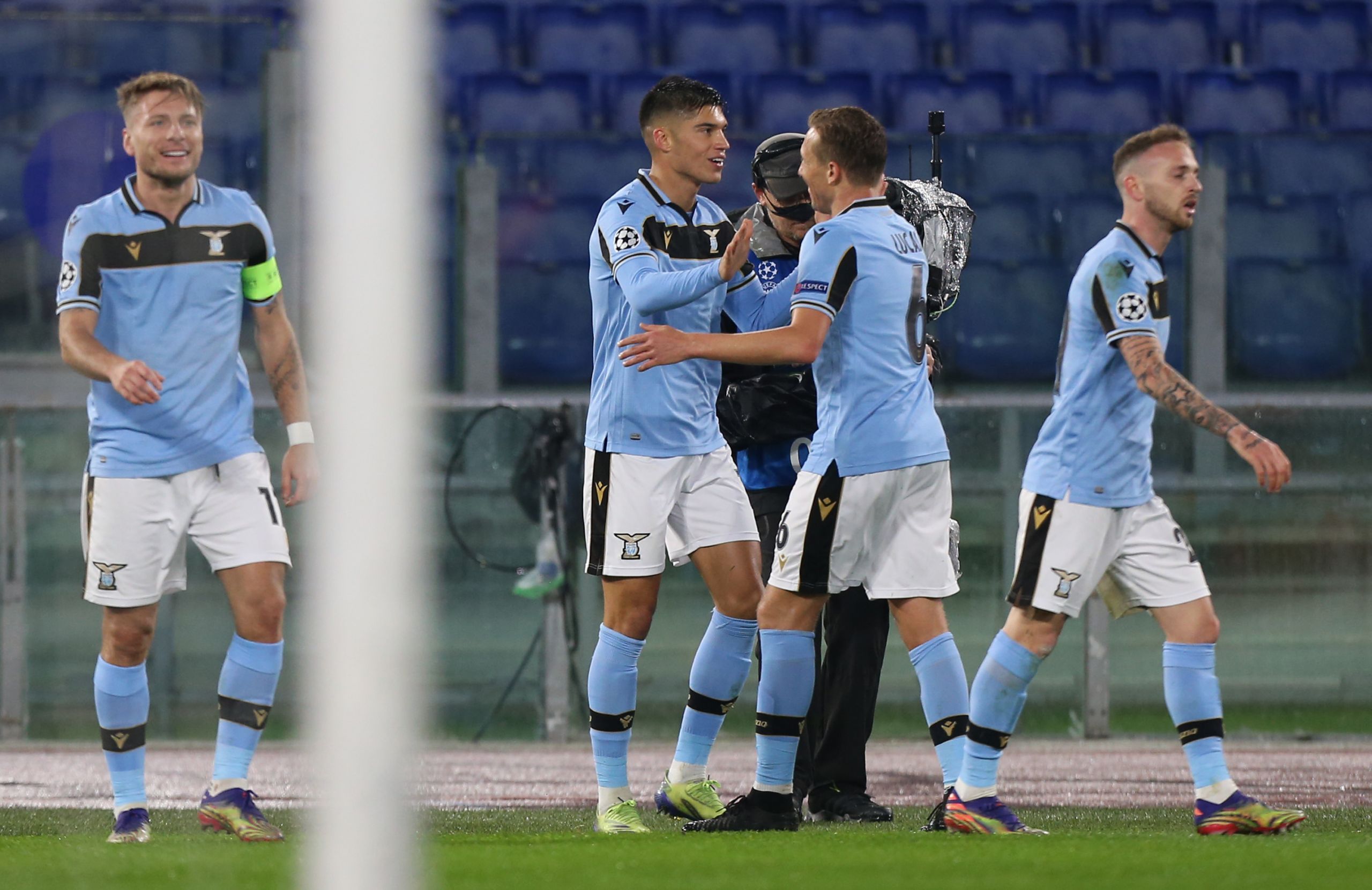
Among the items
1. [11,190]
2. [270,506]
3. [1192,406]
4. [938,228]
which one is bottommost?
[270,506]

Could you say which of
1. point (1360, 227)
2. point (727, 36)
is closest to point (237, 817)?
point (1360, 227)

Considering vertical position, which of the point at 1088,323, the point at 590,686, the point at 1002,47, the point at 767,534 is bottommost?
the point at 590,686

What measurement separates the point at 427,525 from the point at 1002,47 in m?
5.64

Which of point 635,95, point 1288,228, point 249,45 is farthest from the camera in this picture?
point 635,95

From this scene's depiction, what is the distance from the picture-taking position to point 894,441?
4539 millimetres

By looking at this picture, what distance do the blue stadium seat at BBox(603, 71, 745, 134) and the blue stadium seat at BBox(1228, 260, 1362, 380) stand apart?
11.1 feet

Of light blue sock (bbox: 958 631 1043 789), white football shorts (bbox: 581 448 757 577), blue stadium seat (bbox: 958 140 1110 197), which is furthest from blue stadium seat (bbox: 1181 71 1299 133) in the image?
light blue sock (bbox: 958 631 1043 789)

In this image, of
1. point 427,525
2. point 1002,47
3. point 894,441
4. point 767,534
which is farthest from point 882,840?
point 1002,47

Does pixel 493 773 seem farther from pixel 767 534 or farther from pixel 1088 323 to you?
pixel 1088 323

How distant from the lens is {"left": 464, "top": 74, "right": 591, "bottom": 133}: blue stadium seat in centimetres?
1095

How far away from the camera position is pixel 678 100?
16.0 feet

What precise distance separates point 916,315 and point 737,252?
565mm

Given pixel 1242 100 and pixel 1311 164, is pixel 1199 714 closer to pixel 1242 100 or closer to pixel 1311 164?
pixel 1311 164

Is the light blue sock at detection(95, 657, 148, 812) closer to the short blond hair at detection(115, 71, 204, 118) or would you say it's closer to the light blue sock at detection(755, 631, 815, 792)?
the short blond hair at detection(115, 71, 204, 118)
